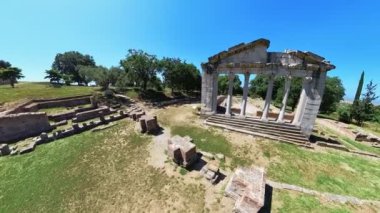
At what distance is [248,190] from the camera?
7.17 meters

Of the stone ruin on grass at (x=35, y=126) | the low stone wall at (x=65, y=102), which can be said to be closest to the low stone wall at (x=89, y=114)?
the stone ruin on grass at (x=35, y=126)

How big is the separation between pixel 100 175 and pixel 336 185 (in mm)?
13451

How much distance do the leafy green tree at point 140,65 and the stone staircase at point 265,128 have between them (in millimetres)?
18886

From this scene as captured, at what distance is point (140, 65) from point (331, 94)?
3518 centimetres

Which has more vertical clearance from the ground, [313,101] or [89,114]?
[313,101]

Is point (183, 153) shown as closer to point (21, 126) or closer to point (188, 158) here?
point (188, 158)

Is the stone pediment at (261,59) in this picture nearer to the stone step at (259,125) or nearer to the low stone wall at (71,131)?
the stone step at (259,125)

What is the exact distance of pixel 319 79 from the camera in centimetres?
1309

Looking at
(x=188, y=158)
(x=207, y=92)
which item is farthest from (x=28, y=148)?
(x=207, y=92)

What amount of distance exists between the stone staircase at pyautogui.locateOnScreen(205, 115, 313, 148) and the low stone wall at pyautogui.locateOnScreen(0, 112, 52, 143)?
52.5ft

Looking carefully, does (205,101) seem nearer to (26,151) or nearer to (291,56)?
(291,56)

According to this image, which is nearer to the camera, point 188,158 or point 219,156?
point 188,158

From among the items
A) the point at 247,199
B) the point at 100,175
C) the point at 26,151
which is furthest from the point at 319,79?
the point at 26,151

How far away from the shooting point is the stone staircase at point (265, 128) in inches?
541
